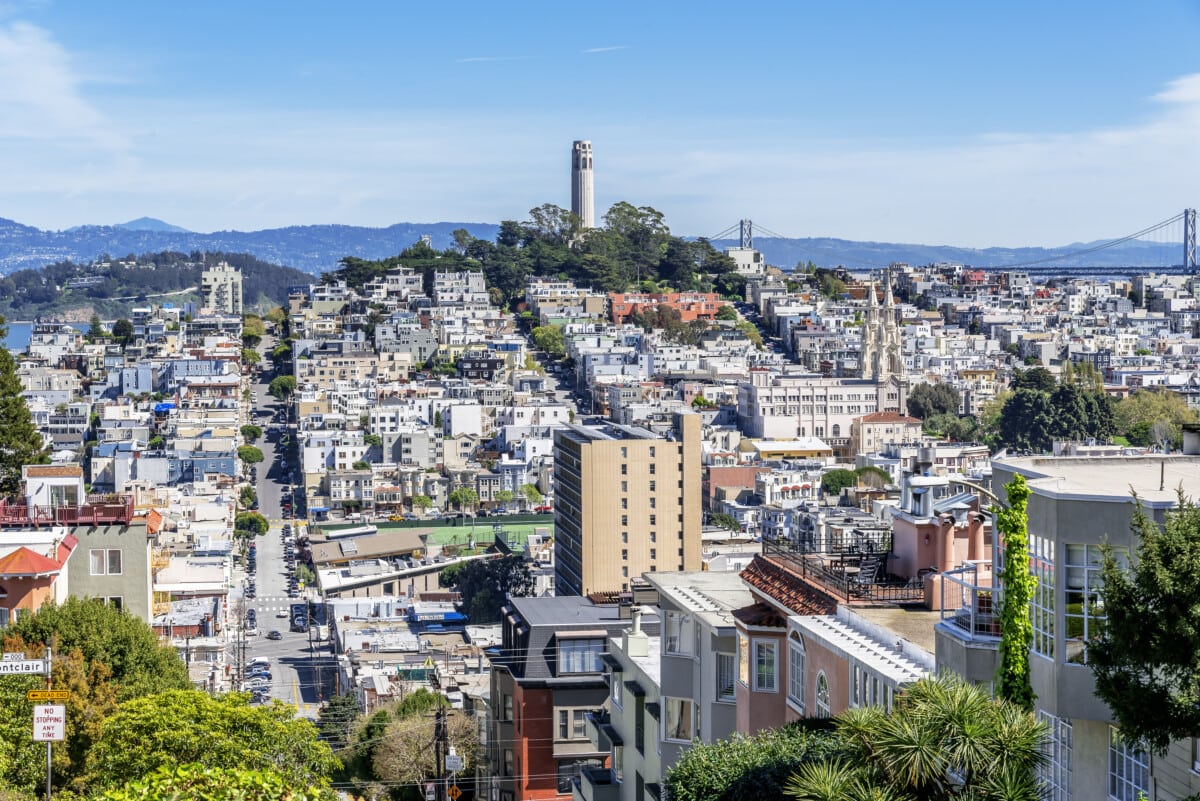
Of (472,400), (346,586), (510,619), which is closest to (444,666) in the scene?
(346,586)

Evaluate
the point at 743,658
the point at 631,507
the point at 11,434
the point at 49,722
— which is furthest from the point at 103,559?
the point at 631,507

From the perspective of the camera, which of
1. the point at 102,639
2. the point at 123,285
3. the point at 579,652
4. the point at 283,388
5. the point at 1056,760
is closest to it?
the point at 1056,760

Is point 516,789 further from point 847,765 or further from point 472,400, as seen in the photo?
point 472,400

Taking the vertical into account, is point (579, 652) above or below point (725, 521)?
above

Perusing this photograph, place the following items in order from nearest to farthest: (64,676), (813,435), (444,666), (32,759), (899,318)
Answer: (32,759), (64,676), (444,666), (813,435), (899,318)

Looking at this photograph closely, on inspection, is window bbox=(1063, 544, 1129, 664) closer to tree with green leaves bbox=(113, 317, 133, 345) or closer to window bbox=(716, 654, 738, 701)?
window bbox=(716, 654, 738, 701)

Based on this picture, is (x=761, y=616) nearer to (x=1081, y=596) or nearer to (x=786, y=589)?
(x=786, y=589)
